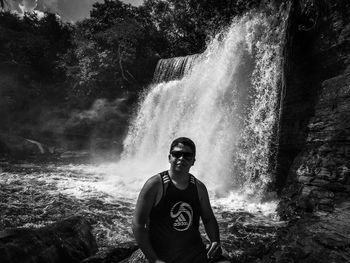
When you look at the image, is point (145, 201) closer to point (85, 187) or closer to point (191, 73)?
point (85, 187)

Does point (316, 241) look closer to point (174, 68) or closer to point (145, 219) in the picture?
point (145, 219)

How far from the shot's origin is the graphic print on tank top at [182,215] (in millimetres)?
2252

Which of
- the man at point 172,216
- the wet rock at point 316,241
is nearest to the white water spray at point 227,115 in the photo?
the wet rock at point 316,241

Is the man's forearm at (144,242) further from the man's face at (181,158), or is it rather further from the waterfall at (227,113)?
the waterfall at (227,113)

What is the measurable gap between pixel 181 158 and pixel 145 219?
1.90ft

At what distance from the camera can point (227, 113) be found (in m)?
13.1

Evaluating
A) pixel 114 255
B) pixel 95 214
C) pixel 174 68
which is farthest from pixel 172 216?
pixel 174 68

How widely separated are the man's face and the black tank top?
0.12m

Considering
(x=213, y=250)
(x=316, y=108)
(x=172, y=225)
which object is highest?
(x=316, y=108)

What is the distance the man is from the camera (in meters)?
2.19

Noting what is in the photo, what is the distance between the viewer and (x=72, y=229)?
A: 546 centimetres

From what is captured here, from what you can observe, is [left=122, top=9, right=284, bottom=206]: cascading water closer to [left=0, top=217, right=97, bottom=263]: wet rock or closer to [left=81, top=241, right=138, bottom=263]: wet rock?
[left=81, top=241, right=138, bottom=263]: wet rock

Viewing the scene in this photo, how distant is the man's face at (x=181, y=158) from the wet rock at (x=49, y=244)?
129 inches

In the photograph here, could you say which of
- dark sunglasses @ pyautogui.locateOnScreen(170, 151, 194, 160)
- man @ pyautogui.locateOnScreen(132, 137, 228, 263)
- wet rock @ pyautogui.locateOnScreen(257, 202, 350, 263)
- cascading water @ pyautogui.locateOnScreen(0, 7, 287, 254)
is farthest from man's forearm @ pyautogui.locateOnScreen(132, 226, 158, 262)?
cascading water @ pyautogui.locateOnScreen(0, 7, 287, 254)
